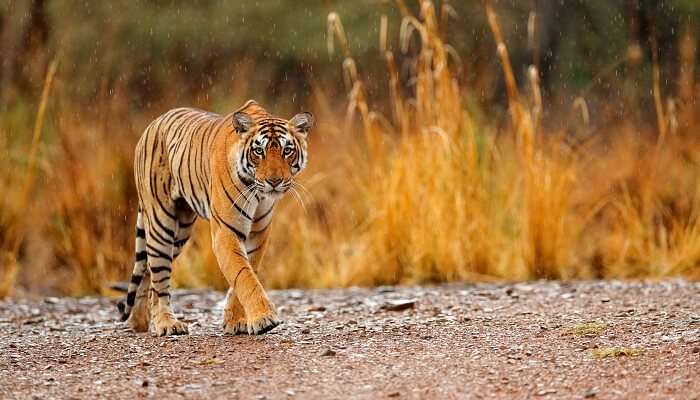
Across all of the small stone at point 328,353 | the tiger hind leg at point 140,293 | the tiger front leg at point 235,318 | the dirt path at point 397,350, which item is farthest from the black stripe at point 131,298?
the small stone at point 328,353

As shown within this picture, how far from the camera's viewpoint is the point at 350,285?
30.6 ft

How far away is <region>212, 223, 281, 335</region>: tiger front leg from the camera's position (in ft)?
20.4

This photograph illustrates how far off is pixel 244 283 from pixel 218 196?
0.50m

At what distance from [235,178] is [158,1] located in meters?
13.9

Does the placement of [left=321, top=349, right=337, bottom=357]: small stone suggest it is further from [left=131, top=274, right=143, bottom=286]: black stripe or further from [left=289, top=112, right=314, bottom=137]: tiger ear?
[left=131, top=274, right=143, bottom=286]: black stripe

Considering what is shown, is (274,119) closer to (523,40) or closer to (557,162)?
(557,162)

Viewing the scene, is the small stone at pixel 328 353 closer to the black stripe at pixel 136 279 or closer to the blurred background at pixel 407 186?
the black stripe at pixel 136 279

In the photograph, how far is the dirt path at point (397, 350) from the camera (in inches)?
207

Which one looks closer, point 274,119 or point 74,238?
point 274,119

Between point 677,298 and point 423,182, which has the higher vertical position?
point 423,182

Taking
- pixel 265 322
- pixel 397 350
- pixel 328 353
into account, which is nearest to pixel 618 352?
pixel 397 350

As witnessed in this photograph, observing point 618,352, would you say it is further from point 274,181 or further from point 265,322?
point 274,181

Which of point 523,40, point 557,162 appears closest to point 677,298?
point 557,162

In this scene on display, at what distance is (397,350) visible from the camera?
20.0ft
